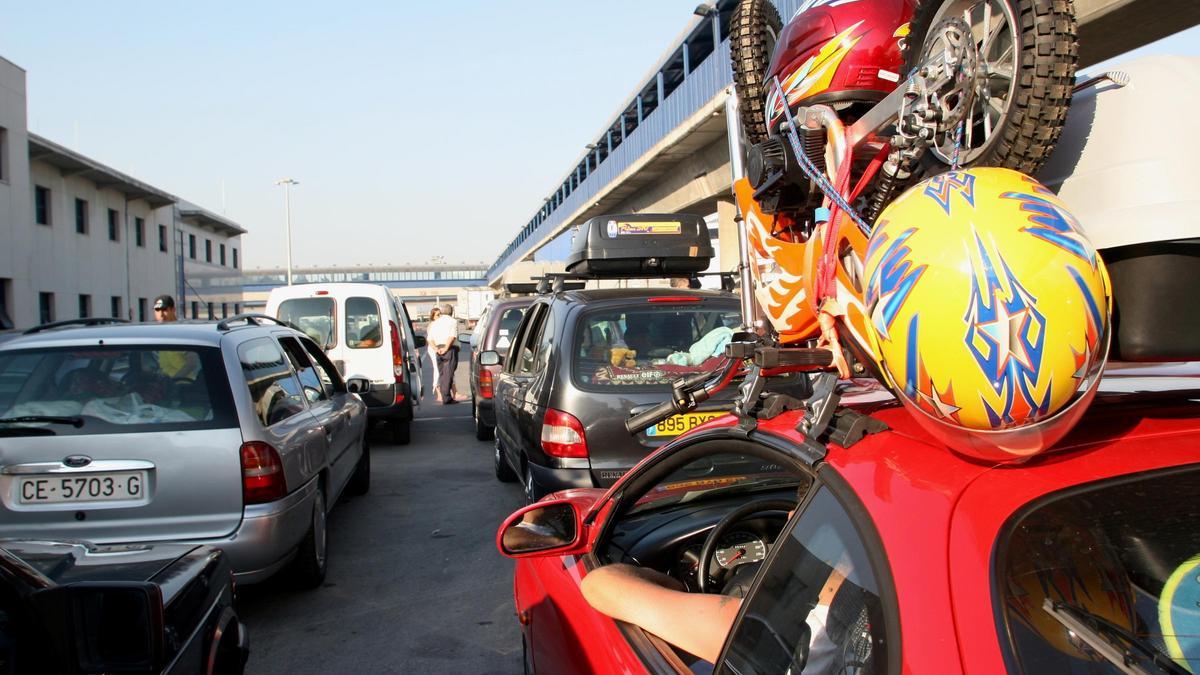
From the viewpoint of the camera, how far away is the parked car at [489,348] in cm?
1055

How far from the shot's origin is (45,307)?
3059 cm

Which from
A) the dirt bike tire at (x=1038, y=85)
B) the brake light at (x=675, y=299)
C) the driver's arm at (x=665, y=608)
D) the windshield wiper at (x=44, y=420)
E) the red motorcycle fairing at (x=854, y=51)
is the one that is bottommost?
the driver's arm at (x=665, y=608)

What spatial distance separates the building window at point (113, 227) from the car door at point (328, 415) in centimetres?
3495

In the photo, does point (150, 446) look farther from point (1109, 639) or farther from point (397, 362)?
point (397, 362)

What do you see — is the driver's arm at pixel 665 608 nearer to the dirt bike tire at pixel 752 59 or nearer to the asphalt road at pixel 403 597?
the dirt bike tire at pixel 752 59

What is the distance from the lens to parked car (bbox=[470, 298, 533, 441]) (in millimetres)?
10555

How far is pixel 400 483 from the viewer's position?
8648 mm

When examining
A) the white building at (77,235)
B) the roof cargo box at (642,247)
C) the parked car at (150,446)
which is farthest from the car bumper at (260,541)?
the white building at (77,235)

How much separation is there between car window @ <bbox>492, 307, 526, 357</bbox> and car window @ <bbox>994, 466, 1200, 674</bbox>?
34.4 ft

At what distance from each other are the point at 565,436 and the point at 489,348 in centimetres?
707

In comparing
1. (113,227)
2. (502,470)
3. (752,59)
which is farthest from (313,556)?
(113,227)

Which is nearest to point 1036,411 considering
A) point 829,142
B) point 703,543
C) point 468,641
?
point 829,142

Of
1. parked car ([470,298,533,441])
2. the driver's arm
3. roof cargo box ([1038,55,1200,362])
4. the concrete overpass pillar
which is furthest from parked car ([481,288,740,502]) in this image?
the concrete overpass pillar

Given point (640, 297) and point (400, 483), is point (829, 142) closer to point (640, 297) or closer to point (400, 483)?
point (640, 297)
